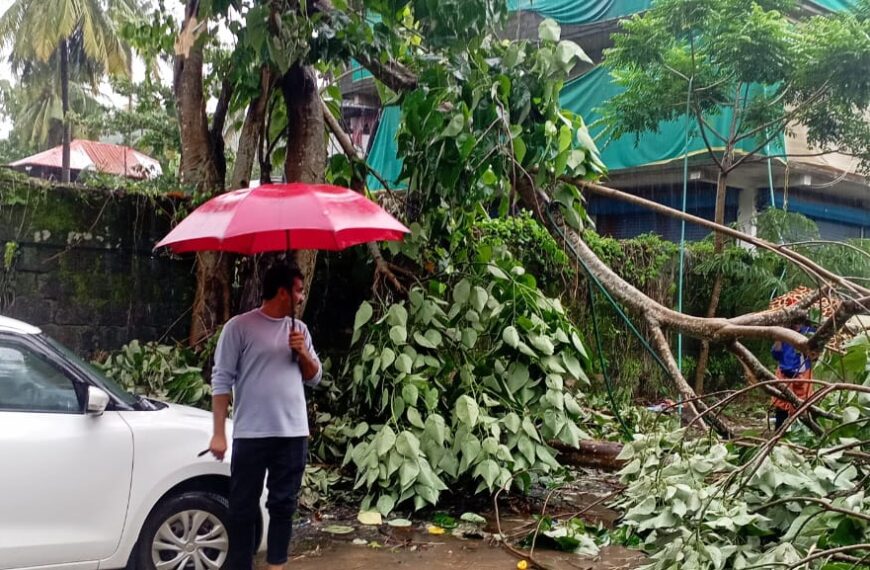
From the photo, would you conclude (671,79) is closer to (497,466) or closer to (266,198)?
(497,466)

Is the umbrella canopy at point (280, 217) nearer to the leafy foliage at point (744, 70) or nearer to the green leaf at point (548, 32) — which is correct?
the green leaf at point (548, 32)

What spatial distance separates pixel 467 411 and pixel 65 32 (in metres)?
19.7

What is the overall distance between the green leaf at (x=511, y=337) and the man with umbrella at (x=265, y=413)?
2.40m

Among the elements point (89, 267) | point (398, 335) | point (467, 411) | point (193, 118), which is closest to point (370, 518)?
point (467, 411)

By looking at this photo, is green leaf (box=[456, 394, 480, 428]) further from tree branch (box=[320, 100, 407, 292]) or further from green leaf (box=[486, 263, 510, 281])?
tree branch (box=[320, 100, 407, 292])

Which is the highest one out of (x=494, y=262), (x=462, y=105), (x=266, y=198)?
(x=462, y=105)

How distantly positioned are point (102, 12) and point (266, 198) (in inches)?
954

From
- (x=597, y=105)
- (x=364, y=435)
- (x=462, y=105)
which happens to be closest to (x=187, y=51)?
(x=462, y=105)

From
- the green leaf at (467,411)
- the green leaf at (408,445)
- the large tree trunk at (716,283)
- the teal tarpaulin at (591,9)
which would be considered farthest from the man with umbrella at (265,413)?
the teal tarpaulin at (591,9)

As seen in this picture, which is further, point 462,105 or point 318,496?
point 318,496

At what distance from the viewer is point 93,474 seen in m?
4.12

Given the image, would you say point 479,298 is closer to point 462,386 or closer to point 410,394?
point 462,386

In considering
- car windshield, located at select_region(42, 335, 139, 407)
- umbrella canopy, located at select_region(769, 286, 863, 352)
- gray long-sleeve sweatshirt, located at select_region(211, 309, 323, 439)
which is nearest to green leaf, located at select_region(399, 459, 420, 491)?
gray long-sleeve sweatshirt, located at select_region(211, 309, 323, 439)

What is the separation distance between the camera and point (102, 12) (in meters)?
25.0
